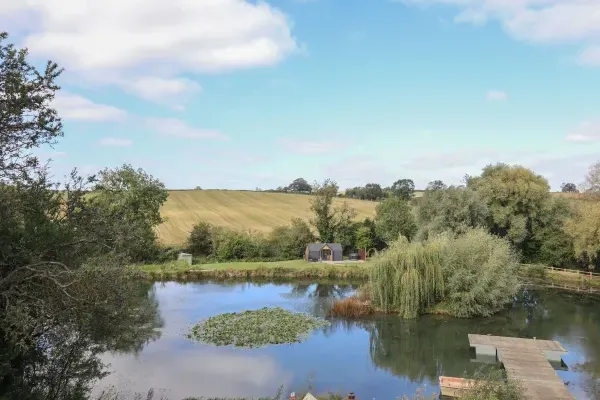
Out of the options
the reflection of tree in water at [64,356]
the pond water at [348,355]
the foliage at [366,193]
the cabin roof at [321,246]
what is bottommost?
the pond water at [348,355]

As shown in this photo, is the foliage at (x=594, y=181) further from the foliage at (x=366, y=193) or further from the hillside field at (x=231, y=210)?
the foliage at (x=366, y=193)

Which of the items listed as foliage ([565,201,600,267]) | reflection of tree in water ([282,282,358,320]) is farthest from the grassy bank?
foliage ([565,201,600,267])

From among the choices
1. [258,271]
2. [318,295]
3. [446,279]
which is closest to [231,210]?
[258,271]

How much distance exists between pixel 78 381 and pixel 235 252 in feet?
115

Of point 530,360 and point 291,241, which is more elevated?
point 291,241

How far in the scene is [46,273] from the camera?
7328 mm

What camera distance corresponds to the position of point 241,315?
24750mm

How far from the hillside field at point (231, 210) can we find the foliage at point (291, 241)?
6614 millimetres

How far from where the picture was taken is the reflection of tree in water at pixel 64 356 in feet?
26.1

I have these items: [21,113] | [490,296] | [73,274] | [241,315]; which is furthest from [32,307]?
[490,296]

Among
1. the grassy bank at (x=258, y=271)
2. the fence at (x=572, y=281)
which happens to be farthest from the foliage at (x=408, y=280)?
the fence at (x=572, y=281)

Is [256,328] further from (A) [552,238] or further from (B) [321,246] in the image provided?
(A) [552,238]

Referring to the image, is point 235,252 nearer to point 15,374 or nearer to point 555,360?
point 555,360

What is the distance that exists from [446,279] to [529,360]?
26.4ft
